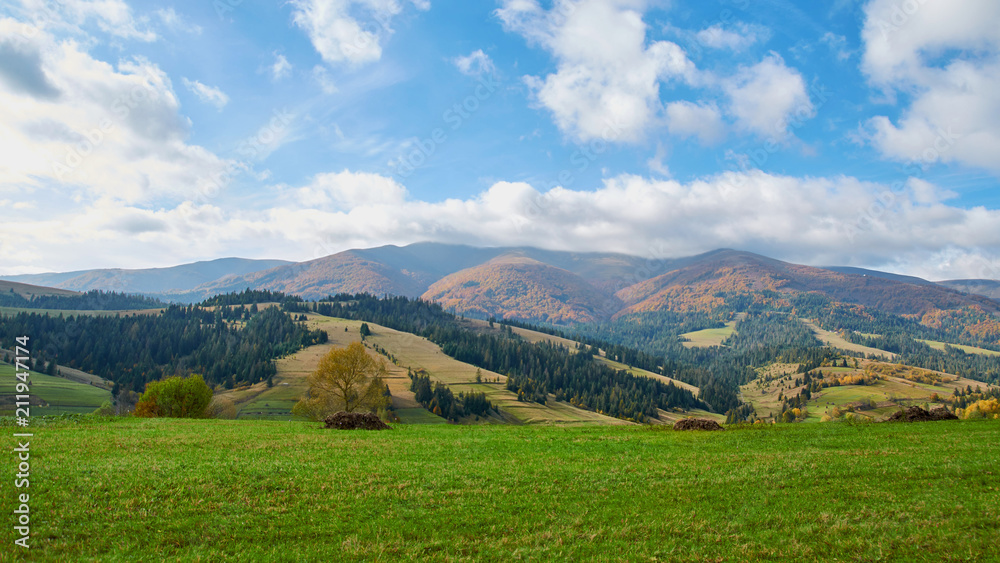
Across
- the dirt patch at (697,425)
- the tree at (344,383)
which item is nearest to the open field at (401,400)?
the tree at (344,383)

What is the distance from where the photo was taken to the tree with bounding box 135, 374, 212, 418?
66.1 m

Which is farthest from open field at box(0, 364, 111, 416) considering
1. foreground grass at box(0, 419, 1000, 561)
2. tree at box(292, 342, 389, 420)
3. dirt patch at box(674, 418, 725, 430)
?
dirt patch at box(674, 418, 725, 430)

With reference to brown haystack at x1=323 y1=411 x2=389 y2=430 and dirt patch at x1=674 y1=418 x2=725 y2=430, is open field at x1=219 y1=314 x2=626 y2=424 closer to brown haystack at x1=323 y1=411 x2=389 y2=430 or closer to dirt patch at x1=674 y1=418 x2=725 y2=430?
dirt patch at x1=674 y1=418 x2=725 y2=430

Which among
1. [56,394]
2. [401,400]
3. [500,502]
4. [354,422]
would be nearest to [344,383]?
[354,422]

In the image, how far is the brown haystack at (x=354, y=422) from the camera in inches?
1447

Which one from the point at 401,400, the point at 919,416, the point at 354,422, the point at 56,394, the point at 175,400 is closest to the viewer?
the point at 354,422

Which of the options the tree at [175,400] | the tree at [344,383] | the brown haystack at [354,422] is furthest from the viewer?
the tree at [344,383]

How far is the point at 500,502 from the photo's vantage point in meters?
16.2

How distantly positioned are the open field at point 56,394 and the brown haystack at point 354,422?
13606cm

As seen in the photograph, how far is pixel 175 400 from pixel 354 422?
46.7 m

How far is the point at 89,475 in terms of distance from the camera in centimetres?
1648

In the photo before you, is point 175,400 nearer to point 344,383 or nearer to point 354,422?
point 344,383

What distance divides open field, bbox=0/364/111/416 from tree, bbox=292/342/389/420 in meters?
104

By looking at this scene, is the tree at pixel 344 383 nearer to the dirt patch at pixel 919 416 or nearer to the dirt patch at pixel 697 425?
the dirt patch at pixel 697 425
